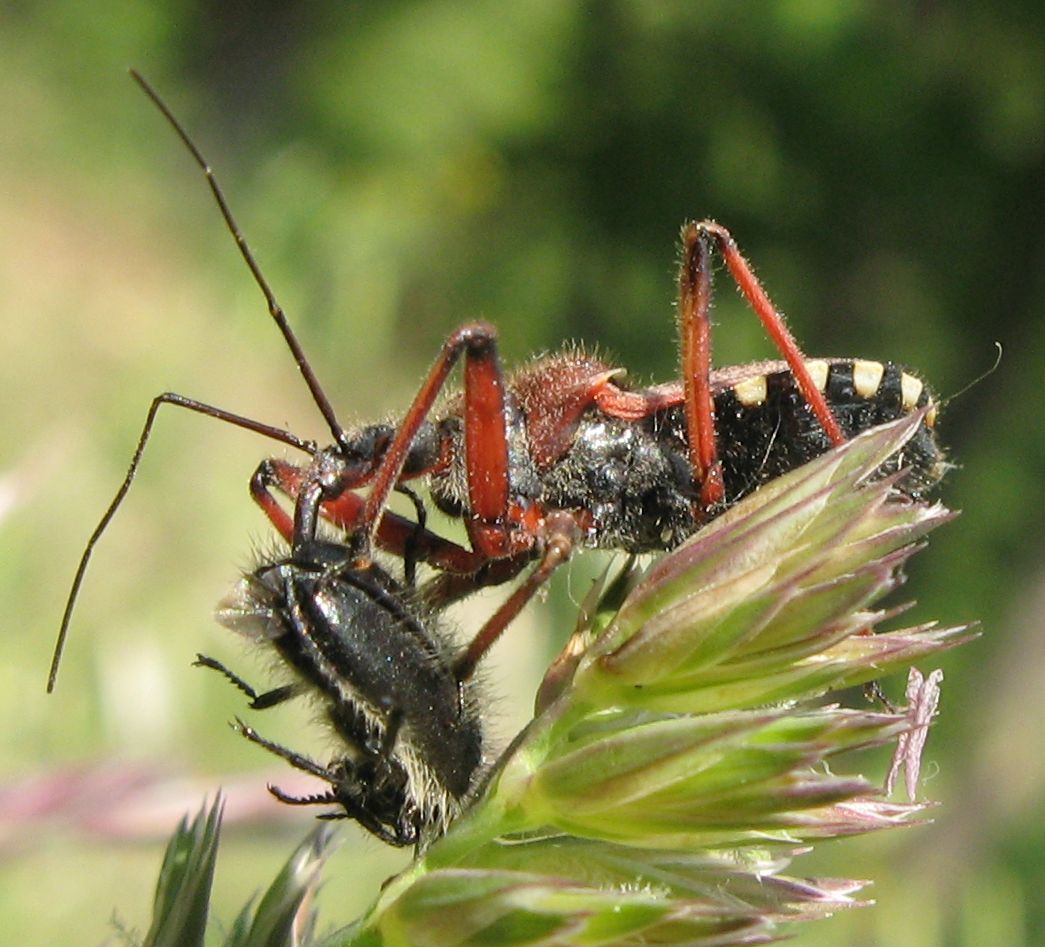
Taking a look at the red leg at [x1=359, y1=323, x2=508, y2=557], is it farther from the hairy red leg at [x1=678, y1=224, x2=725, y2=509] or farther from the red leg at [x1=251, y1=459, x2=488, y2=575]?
the hairy red leg at [x1=678, y1=224, x2=725, y2=509]

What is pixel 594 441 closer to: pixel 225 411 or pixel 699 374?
pixel 699 374

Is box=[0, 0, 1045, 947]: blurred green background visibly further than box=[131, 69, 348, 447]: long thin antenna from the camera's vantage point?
Yes

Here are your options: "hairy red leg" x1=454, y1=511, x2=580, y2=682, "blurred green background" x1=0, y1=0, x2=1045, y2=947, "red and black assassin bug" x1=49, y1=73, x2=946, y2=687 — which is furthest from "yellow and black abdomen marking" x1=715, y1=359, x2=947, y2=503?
"blurred green background" x1=0, y1=0, x2=1045, y2=947

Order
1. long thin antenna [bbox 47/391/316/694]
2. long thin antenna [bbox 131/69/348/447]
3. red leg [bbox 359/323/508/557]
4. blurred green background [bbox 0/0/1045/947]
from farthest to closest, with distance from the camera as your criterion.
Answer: blurred green background [bbox 0/0/1045/947] < red leg [bbox 359/323/508/557] < long thin antenna [bbox 131/69/348/447] < long thin antenna [bbox 47/391/316/694]

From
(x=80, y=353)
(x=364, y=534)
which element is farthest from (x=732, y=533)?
(x=80, y=353)

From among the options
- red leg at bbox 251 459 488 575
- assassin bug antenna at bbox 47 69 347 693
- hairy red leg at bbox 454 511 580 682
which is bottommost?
hairy red leg at bbox 454 511 580 682

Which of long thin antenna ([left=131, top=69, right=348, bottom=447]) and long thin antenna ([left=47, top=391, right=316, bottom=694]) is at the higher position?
long thin antenna ([left=131, top=69, right=348, bottom=447])

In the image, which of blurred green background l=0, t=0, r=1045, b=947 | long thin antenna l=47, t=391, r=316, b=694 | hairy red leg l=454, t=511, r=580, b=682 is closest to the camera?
hairy red leg l=454, t=511, r=580, b=682

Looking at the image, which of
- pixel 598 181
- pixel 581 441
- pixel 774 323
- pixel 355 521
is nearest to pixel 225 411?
pixel 355 521

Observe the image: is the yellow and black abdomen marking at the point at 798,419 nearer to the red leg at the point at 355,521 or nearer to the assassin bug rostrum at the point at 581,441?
the assassin bug rostrum at the point at 581,441
